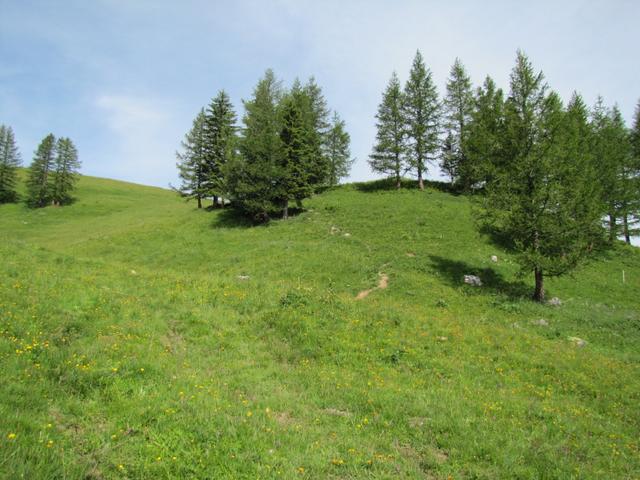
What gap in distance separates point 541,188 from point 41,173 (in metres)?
77.2

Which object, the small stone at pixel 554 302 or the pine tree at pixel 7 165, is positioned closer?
the small stone at pixel 554 302

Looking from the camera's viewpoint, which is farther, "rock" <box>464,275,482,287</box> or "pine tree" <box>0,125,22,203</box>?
"pine tree" <box>0,125,22,203</box>

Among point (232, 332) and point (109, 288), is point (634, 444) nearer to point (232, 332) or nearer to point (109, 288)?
point (232, 332)

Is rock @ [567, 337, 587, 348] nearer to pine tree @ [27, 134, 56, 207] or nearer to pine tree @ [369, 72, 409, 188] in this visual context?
pine tree @ [369, 72, 409, 188]

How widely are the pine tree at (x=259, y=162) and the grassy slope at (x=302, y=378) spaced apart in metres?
13.5

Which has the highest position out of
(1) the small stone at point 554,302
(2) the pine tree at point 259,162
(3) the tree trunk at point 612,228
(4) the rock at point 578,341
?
(2) the pine tree at point 259,162

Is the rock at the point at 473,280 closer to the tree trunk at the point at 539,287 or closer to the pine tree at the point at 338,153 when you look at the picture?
the tree trunk at the point at 539,287

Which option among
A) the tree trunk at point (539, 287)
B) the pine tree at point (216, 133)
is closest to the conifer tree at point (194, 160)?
the pine tree at point (216, 133)

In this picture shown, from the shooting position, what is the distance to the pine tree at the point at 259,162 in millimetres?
34969

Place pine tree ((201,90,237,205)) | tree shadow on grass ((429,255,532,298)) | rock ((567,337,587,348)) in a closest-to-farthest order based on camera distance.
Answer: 1. rock ((567,337,587,348))
2. tree shadow on grass ((429,255,532,298))
3. pine tree ((201,90,237,205))

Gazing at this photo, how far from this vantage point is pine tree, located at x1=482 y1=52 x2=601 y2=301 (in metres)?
21.5

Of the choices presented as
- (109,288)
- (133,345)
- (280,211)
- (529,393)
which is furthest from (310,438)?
(280,211)

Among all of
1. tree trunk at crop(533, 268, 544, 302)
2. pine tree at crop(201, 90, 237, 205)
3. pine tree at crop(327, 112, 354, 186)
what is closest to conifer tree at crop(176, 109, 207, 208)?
pine tree at crop(201, 90, 237, 205)

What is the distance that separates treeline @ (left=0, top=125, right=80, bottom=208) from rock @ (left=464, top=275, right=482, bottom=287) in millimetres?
70448
